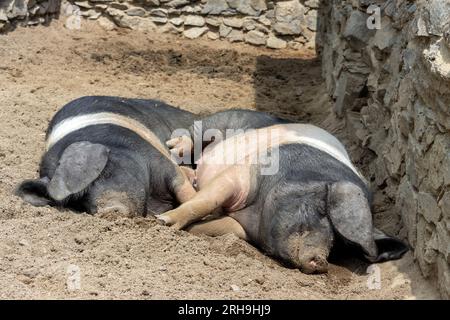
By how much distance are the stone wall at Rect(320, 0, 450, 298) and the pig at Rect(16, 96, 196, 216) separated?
4.61 ft

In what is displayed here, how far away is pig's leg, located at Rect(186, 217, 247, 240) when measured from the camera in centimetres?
475

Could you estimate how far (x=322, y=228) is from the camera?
172 inches

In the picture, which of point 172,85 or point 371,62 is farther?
point 172,85

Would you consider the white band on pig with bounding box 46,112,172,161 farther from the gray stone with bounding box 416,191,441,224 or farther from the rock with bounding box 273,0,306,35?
the rock with bounding box 273,0,306,35

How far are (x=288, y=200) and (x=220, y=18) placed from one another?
6.00 meters

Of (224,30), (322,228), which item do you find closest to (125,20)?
(224,30)

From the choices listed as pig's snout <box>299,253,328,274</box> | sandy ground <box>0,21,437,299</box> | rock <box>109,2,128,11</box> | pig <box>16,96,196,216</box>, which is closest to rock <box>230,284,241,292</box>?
sandy ground <box>0,21,437,299</box>

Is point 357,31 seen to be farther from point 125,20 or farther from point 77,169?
point 125,20

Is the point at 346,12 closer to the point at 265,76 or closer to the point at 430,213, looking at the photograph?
the point at 265,76

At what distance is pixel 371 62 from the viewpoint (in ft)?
19.9

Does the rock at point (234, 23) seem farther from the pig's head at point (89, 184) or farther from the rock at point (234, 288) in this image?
the rock at point (234, 288)

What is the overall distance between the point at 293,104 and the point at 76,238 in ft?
13.8

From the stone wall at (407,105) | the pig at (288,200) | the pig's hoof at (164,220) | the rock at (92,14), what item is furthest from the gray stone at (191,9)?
the pig's hoof at (164,220)

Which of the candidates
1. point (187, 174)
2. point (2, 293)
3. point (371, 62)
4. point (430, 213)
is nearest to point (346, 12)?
point (371, 62)
